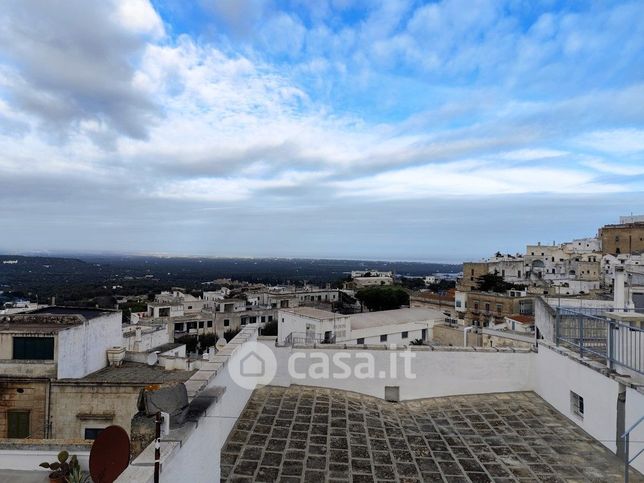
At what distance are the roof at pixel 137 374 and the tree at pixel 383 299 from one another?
39.3m

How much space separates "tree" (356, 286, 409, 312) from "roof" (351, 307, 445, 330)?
16981 mm

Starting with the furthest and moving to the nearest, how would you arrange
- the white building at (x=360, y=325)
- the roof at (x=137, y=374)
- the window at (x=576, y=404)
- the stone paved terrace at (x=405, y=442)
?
the white building at (x=360, y=325) < the roof at (x=137, y=374) < the window at (x=576, y=404) < the stone paved terrace at (x=405, y=442)

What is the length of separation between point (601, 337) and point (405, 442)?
3532mm

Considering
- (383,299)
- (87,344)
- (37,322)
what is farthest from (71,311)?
(383,299)

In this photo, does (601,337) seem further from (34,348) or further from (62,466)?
(34,348)

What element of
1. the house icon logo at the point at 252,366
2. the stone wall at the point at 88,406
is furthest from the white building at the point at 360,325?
the house icon logo at the point at 252,366

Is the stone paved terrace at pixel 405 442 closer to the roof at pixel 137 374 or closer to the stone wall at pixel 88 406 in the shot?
the stone wall at pixel 88 406

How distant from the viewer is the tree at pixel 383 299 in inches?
2048

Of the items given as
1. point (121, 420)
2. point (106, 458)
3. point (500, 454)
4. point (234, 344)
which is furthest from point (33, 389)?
point (500, 454)

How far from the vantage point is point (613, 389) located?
5125 millimetres

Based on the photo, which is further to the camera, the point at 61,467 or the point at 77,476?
the point at 61,467

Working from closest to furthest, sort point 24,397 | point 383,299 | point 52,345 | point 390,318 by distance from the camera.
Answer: point 24,397
point 52,345
point 390,318
point 383,299

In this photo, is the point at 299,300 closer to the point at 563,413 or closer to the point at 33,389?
the point at 33,389

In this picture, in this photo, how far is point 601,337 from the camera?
6629 mm
